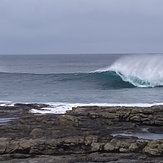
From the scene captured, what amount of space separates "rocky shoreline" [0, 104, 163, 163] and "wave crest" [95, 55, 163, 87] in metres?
24.6

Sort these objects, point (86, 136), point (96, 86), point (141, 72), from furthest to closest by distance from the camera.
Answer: point (141, 72) → point (96, 86) → point (86, 136)

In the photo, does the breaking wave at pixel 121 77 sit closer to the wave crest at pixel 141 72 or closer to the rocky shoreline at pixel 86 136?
the wave crest at pixel 141 72

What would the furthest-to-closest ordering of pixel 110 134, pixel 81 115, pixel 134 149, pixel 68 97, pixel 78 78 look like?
pixel 78 78 < pixel 68 97 < pixel 81 115 < pixel 110 134 < pixel 134 149

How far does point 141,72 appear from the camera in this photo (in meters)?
51.6

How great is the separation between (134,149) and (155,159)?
114 centimetres

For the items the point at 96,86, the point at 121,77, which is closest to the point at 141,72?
the point at 121,77

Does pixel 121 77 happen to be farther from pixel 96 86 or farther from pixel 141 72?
pixel 96 86

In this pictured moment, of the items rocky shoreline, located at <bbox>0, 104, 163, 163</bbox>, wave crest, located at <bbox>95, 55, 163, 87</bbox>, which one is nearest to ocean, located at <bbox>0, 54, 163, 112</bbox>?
wave crest, located at <bbox>95, 55, 163, 87</bbox>

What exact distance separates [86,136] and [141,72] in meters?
36.3

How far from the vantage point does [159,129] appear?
19.3 meters

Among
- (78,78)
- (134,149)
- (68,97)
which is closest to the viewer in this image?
(134,149)

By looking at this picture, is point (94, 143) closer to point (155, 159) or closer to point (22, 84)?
point (155, 159)

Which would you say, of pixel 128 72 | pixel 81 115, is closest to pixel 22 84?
pixel 128 72

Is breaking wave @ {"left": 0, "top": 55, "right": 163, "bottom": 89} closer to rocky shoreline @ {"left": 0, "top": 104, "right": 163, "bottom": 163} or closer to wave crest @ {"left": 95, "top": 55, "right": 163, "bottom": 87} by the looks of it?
wave crest @ {"left": 95, "top": 55, "right": 163, "bottom": 87}
